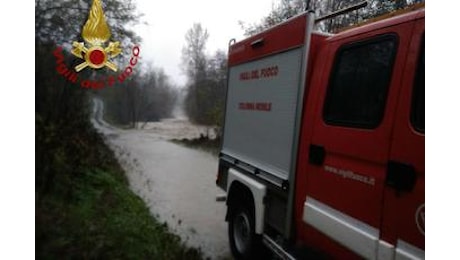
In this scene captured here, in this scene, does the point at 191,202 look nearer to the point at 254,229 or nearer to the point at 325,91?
the point at 254,229

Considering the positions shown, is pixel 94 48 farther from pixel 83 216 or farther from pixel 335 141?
pixel 335 141

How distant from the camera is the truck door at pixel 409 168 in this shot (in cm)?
215

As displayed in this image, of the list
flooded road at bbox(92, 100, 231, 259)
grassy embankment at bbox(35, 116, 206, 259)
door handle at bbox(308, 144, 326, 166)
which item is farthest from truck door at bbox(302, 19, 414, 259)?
flooded road at bbox(92, 100, 231, 259)

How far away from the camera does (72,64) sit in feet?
14.0

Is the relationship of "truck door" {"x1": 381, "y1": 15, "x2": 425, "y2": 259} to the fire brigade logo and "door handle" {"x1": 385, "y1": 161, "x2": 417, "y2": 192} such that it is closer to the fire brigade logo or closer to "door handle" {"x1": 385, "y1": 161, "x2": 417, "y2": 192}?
"door handle" {"x1": 385, "y1": 161, "x2": 417, "y2": 192}

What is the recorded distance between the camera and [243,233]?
4.64m

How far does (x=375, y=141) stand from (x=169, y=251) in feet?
9.96

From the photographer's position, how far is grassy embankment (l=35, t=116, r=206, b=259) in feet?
10.4

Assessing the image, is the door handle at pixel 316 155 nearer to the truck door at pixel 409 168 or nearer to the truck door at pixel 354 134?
the truck door at pixel 354 134

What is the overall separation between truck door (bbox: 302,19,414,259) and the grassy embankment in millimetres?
1933

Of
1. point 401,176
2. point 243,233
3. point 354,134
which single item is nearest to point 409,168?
point 401,176

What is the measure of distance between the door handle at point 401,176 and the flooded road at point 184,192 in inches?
121

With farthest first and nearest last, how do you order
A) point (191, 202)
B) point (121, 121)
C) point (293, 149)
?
point (121, 121) → point (191, 202) → point (293, 149)
